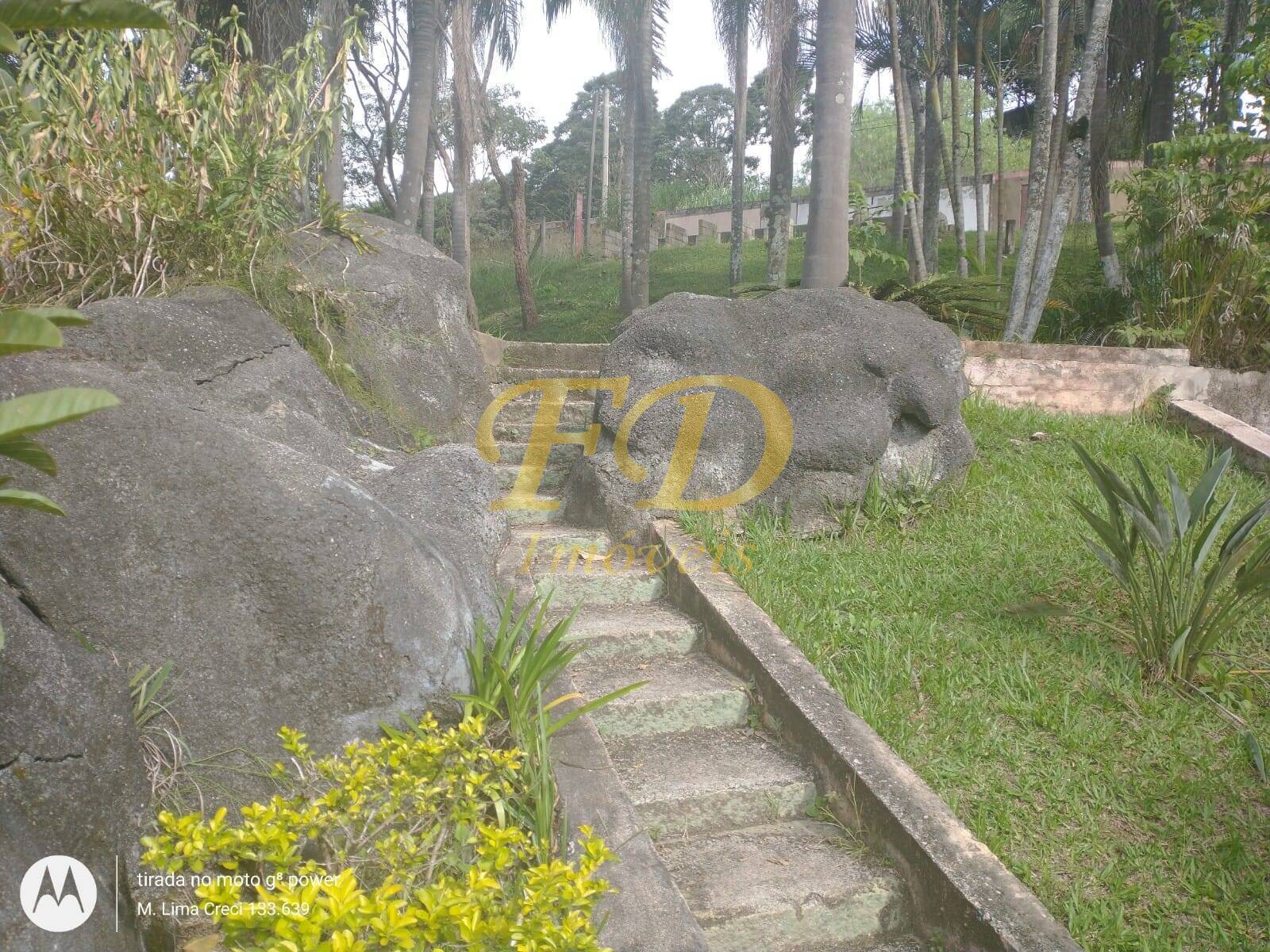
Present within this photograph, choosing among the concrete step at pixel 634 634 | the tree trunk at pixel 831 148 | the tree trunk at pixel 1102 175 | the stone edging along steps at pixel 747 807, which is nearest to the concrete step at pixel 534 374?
the tree trunk at pixel 831 148

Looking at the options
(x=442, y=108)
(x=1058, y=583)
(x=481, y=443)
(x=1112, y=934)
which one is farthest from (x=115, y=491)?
(x=442, y=108)

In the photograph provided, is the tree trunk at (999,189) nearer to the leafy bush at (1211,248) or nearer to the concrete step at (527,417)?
the leafy bush at (1211,248)

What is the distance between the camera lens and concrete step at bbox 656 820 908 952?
2.71 metres

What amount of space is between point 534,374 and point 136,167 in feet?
9.91

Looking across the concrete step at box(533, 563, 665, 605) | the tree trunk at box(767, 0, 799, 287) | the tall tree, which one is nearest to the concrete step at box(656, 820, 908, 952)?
the concrete step at box(533, 563, 665, 605)

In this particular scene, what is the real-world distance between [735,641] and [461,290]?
3227mm

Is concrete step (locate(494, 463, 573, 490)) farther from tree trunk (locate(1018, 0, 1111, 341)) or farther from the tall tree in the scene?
the tall tree

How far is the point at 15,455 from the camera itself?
1.61m

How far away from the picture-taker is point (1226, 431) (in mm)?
5914

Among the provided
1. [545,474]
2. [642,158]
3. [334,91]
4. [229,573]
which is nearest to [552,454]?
[545,474]

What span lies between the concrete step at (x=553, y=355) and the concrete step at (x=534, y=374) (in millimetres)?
174

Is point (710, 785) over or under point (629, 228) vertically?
under

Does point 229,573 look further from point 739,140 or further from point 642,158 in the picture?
point 739,140

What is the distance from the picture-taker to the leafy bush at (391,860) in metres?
1.55
